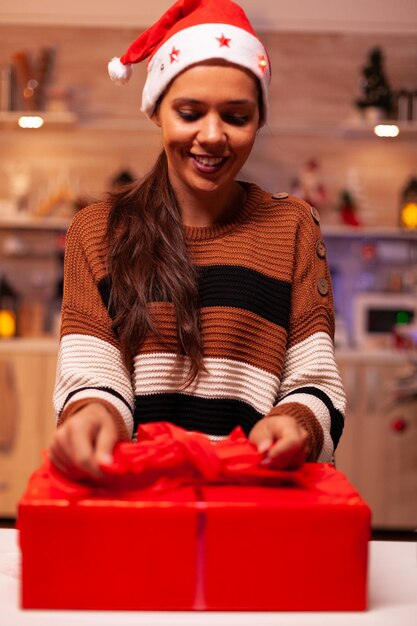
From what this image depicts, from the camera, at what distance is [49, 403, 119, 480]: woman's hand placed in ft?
2.67

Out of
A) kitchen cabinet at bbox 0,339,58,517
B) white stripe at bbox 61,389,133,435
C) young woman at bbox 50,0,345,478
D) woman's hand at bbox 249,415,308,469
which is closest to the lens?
woman's hand at bbox 249,415,308,469

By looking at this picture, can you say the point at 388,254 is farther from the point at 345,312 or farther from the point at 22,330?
the point at 22,330

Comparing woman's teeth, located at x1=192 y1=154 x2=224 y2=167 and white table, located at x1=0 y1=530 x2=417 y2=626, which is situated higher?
woman's teeth, located at x1=192 y1=154 x2=224 y2=167

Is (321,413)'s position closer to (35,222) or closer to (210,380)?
(210,380)

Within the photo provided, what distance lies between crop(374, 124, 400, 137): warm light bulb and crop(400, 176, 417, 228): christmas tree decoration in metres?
0.28

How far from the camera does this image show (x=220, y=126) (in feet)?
3.72

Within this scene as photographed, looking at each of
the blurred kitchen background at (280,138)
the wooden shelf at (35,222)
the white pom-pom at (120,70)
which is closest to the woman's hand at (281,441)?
the white pom-pom at (120,70)

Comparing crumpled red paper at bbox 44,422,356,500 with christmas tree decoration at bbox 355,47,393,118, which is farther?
christmas tree decoration at bbox 355,47,393,118

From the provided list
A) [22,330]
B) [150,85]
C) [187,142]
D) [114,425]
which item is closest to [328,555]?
[114,425]

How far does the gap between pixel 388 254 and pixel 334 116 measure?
750 millimetres

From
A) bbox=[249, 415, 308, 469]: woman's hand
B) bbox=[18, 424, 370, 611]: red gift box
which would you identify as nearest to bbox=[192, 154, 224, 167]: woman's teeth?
bbox=[249, 415, 308, 469]: woman's hand

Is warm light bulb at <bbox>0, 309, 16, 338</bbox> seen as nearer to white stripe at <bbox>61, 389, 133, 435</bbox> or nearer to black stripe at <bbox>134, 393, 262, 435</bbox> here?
black stripe at <bbox>134, 393, 262, 435</bbox>

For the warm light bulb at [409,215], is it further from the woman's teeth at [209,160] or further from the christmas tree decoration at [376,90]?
the woman's teeth at [209,160]

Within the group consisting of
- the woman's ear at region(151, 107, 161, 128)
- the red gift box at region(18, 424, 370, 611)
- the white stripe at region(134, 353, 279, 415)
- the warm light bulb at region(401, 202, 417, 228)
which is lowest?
the red gift box at region(18, 424, 370, 611)
